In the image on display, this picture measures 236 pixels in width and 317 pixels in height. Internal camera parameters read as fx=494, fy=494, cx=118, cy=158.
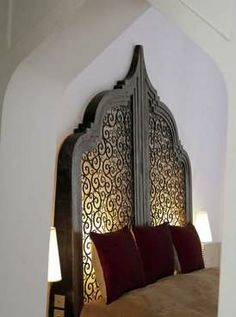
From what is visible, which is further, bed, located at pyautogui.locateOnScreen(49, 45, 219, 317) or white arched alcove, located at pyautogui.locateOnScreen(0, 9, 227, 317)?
bed, located at pyautogui.locateOnScreen(49, 45, 219, 317)

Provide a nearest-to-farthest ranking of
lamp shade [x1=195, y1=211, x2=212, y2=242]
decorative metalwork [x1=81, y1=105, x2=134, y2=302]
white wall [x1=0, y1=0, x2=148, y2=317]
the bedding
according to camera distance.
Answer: white wall [x1=0, y1=0, x2=148, y2=317]
the bedding
decorative metalwork [x1=81, y1=105, x2=134, y2=302]
lamp shade [x1=195, y1=211, x2=212, y2=242]

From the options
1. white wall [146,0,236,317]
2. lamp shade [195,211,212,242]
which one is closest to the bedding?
lamp shade [195,211,212,242]

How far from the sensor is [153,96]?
4219 millimetres

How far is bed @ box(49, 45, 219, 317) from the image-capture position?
10.5 ft

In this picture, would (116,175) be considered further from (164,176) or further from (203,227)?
(203,227)

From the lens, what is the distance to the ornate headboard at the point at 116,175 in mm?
3242

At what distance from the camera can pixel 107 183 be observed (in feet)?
12.0

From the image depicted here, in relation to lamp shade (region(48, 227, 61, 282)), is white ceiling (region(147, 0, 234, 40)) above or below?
above

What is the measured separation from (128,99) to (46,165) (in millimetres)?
1644

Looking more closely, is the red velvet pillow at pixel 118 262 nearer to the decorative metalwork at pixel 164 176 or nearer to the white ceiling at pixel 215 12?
the decorative metalwork at pixel 164 176

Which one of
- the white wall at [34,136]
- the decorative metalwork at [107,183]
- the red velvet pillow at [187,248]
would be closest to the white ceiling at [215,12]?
the white wall at [34,136]

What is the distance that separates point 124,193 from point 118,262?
2.23 ft

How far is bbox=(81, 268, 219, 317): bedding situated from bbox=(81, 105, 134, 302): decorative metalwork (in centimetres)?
31

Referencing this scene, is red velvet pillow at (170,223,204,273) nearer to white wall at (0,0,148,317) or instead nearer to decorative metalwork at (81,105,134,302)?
decorative metalwork at (81,105,134,302)
